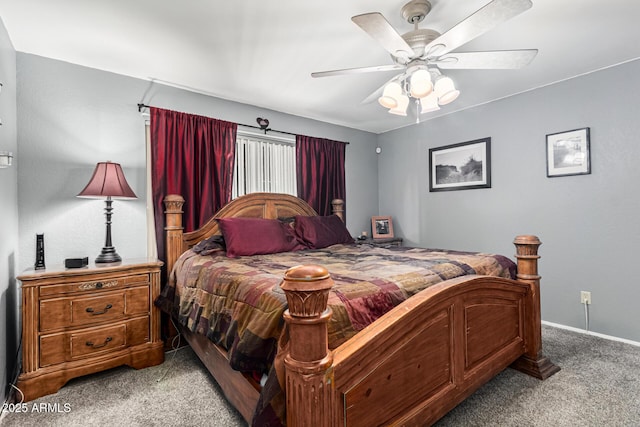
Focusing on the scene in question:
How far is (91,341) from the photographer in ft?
6.86

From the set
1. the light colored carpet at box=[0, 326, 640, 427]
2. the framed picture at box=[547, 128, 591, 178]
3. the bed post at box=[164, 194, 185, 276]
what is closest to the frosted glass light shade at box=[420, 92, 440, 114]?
the framed picture at box=[547, 128, 591, 178]

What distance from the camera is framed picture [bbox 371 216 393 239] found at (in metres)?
4.46

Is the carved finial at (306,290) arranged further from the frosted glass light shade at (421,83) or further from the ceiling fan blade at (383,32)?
the frosted glass light shade at (421,83)

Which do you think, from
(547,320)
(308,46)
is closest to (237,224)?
(308,46)

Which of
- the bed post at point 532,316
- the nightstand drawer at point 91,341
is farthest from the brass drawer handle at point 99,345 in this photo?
the bed post at point 532,316

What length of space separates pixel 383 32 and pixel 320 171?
2.49m

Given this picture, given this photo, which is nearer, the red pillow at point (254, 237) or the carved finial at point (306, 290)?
the carved finial at point (306, 290)

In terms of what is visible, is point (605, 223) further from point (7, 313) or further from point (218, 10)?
point (7, 313)

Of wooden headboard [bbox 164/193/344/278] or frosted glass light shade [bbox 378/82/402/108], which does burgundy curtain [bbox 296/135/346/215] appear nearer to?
wooden headboard [bbox 164/193/344/278]

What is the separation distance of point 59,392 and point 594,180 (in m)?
4.41

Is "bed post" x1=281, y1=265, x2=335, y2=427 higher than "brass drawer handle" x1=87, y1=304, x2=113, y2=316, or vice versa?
"bed post" x1=281, y1=265, x2=335, y2=427

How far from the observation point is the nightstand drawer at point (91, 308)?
1.97 meters

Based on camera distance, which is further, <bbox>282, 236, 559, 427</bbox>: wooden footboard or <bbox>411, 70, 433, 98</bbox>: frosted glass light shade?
<bbox>411, 70, 433, 98</bbox>: frosted glass light shade

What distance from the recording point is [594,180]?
2816 millimetres
